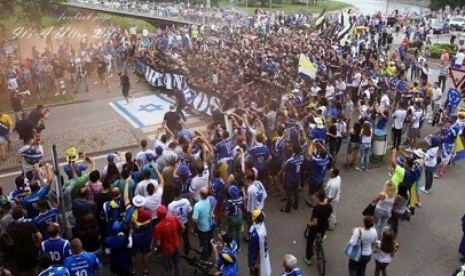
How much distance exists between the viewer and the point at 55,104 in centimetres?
1947

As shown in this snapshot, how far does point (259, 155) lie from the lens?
1060cm

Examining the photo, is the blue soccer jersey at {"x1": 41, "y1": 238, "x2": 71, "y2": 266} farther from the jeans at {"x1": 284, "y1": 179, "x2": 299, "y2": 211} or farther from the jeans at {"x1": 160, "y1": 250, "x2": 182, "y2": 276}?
the jeans at {"x1": 284, "y1": 179, "x2": 299, "y2": 211}

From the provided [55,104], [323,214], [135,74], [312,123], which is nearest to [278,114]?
[312,123]

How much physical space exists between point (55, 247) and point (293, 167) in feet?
17.4

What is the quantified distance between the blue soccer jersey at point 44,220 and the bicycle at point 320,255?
4.73 m

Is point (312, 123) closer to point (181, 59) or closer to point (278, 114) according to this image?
point (278, 114)

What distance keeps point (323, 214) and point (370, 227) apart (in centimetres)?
96

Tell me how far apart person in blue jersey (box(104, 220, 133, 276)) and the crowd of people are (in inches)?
0.9

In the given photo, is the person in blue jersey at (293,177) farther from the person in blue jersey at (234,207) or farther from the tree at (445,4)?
the tree at (445,4)

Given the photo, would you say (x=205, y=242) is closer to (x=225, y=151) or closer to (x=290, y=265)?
(x=290, y=265)

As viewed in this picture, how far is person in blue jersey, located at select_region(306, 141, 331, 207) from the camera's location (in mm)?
10422

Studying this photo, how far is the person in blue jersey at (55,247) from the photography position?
6.89 metres

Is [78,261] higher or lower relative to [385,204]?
higher

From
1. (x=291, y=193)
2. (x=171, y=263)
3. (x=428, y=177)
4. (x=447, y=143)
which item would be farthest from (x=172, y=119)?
(x=447, y=143)
